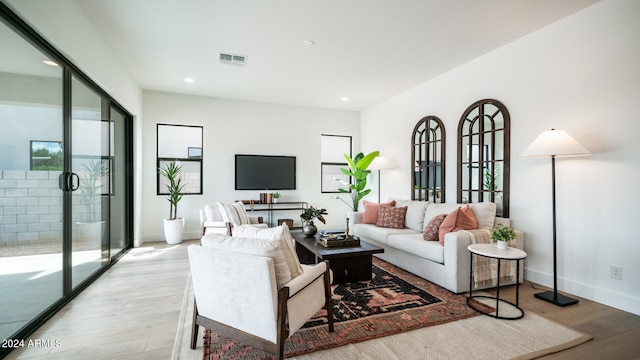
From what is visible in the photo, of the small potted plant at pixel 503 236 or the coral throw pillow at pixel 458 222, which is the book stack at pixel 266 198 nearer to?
the coral throw pillow at pixel 458 222

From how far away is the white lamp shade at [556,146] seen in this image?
2602 mm

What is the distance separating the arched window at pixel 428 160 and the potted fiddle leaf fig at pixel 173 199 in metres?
4.24

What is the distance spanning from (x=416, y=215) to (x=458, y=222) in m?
1.01

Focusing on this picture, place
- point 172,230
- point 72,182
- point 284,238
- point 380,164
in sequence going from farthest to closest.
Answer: point 380,164
point 172,230
point 72,182
point 284,238

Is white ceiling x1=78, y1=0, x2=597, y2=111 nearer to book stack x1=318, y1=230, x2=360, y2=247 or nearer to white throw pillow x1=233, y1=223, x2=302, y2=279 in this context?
white throw pillow x1=233, y1=223, x2=302, y2=279

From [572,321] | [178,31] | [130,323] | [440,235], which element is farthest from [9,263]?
[572,321]

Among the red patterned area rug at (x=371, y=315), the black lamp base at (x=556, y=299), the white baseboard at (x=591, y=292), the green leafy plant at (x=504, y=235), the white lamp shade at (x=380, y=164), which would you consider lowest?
the red patterned area rug at (x=371, y=315)

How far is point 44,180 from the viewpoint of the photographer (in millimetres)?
2303

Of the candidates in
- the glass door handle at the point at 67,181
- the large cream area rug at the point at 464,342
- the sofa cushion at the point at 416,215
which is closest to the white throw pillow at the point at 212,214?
the glass door handle at the point at 67,181

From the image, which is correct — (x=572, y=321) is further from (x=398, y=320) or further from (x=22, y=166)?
(x=22, y=166)

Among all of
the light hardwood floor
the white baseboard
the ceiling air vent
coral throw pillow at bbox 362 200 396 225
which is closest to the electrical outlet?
the white baseboard

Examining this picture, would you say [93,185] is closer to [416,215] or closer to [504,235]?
[416,215]

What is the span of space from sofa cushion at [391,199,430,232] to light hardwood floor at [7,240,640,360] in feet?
4.40

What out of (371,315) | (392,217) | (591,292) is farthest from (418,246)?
(591,292)
